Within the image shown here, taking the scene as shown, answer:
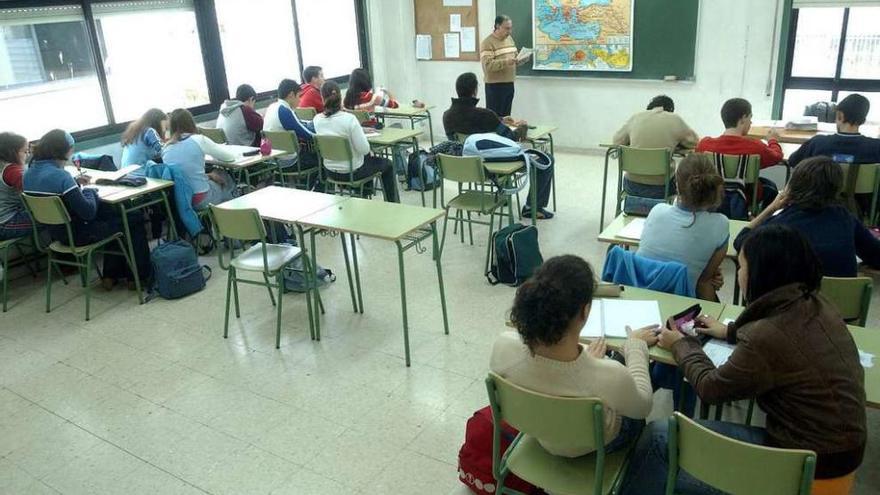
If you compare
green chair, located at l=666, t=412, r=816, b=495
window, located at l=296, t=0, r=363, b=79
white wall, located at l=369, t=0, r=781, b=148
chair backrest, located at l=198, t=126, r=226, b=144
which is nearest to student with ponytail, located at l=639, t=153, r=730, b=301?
green chair, located at l=666, t=412, r=816, b=495

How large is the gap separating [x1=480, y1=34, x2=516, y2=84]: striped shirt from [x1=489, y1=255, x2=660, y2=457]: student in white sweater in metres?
5.93

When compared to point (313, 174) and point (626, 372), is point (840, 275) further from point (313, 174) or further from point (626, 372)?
point (313, 174)

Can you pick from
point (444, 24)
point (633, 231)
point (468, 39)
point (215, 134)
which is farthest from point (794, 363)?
point (444, 24)

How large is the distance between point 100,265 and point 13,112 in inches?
62.1

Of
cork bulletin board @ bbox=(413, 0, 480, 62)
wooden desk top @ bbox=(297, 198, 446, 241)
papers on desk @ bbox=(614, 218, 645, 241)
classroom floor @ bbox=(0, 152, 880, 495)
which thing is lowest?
classroom floor @ bbox=(0, 152, 880, 495)

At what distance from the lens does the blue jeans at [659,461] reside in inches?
79.8

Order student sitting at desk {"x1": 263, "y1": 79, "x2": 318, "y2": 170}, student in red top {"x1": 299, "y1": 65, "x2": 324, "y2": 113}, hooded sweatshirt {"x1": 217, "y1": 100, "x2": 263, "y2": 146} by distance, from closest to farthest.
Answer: student sitting at desk {"x1": 263, "y1": 79, "x2": 318, "y2": 170} → hooded sweatshirt {"x1": 217, "y1": 100, "x2": 263, "y2": 146} → student in red top {"x1": 299, "y1": 65, "x2": 324, "y2": 113}

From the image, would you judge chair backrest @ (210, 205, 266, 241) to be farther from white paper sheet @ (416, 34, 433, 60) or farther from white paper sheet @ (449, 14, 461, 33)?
white paper sheet @ (416, 34, 433, 60)

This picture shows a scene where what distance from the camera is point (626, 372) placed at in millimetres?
1979

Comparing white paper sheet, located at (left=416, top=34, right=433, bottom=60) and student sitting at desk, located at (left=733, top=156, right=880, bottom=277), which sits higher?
white paper sheet, located at (left=416, top=34, right=433, bottom=60)

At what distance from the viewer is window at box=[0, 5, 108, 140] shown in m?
5.65

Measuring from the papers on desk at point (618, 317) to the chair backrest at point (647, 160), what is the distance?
2.29 metres

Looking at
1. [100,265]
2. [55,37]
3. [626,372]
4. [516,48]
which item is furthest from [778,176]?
[55,37]

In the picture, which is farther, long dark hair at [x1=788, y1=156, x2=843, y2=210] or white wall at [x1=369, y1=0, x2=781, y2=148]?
white wall at [x1=369, y1=0, x2=781, y2=148]
